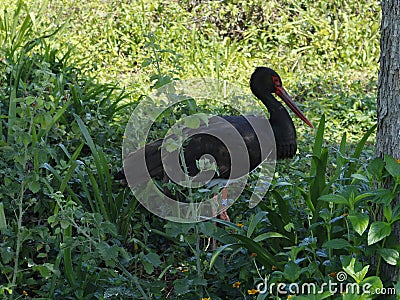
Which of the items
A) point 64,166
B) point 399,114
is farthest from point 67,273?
point 399,114

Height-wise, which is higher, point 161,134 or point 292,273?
point 161,134

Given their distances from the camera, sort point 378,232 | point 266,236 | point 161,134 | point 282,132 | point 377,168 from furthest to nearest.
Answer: point 161,134, point 282,132, point 266,236, point 377,168, point 378,232

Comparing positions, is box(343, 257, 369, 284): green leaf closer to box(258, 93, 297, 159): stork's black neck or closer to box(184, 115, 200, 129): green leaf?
box(184, 115, 200, 129): green leaf

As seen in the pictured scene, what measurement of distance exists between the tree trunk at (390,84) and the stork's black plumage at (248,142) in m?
1.50

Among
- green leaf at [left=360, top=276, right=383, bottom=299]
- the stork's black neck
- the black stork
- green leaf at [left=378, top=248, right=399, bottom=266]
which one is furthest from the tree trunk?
the stork's black neck

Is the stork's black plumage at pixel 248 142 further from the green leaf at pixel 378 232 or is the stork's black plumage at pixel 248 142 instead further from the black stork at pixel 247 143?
the green leaf at pixel 378 232

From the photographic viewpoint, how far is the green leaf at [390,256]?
2.72 meters

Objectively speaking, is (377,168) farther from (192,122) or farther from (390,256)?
(192,122)

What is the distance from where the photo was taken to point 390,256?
274cm

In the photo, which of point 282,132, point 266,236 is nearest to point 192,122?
point 266,236

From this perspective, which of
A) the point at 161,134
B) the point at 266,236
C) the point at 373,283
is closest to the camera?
the point at 373,283

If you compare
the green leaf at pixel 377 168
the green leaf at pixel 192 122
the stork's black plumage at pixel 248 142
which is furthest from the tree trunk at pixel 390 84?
the stork's black plumage at pixel 248 142

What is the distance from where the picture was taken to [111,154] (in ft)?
16.4

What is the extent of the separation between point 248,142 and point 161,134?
2.86 ft
